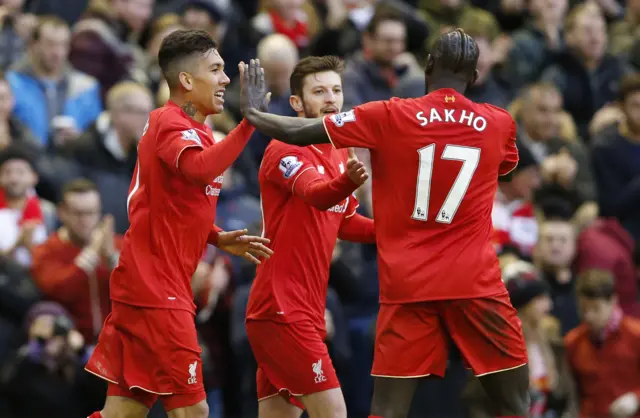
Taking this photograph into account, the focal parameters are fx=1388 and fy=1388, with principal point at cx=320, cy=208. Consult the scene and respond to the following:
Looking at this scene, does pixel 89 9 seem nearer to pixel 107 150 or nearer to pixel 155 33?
pixel 155 33

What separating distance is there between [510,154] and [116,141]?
4817 millimetres

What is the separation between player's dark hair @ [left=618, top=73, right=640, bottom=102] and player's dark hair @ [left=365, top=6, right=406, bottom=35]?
2130mm

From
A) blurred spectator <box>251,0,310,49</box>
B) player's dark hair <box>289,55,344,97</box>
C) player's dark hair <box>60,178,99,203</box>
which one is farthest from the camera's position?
blurred spectator <box>251,0,310,49</box>

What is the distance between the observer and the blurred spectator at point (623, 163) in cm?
1259

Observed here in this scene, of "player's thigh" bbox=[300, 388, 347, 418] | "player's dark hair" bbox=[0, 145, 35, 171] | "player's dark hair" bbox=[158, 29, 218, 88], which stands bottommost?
"player's thigh" bbox=[300, 388, 347, 418]

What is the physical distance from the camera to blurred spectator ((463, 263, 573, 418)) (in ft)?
35.9

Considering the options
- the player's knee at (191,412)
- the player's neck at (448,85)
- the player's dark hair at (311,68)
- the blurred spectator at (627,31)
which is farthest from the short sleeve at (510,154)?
the blurred spectator at (627,31)

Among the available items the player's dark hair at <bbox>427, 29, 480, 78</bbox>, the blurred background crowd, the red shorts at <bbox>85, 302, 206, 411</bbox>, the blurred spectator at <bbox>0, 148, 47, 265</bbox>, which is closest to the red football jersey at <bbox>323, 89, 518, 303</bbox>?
the player's dark hair at <bbox>427, 29, 480, 78</bbox>

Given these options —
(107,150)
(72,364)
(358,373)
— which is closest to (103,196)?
(107,150)

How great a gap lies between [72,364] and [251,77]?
357 cm

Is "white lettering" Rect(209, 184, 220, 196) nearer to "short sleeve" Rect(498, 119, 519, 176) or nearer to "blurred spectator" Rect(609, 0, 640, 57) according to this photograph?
"short sleeve" Rect(498, 119, 519, 176)

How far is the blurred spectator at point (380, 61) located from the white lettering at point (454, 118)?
5424 mm

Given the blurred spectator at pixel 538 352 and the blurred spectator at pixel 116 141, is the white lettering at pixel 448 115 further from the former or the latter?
the blurred spectator at pixel 116 141

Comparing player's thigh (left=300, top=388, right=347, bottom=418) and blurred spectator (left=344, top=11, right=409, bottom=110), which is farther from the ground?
blurred spectator (left=344, top=11, right=409, bottom=110)
